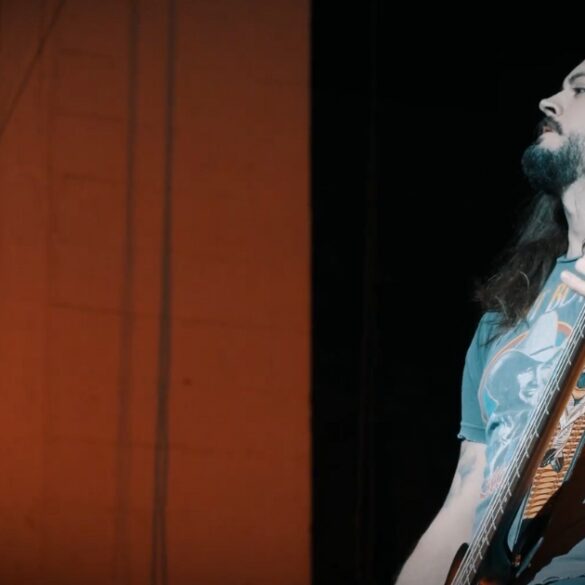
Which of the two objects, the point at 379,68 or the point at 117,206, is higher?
the point at 379,68

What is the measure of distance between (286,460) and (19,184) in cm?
101

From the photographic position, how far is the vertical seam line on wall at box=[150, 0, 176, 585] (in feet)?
9.99

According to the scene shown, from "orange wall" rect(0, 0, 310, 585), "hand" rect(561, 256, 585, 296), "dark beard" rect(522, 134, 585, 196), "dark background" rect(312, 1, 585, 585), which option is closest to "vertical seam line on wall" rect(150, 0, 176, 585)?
"orange wall" rect(0, 0, 310, 585)

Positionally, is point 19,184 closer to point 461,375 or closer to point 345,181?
point 345,181

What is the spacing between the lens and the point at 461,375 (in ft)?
9.75

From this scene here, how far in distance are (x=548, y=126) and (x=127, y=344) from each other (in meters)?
1.18

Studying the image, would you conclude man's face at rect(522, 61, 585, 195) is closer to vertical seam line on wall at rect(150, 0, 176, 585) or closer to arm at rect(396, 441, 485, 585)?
arm at rect(396, 441, 485, 585)

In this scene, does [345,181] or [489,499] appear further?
[345,181]

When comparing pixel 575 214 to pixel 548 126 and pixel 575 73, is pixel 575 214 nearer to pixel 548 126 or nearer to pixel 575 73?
pixel 548 126

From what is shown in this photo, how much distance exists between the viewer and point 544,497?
2.63 m

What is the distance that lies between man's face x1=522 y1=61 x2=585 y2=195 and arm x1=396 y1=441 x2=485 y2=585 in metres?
0.67

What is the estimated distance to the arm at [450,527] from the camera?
2.85 meters

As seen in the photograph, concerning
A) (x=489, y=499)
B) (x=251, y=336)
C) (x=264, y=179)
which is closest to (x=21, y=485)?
(x=251, y=336)

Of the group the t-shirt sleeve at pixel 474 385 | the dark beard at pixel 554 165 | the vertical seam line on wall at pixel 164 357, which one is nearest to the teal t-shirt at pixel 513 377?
the t-shirt sleeve at pixel 474 385
